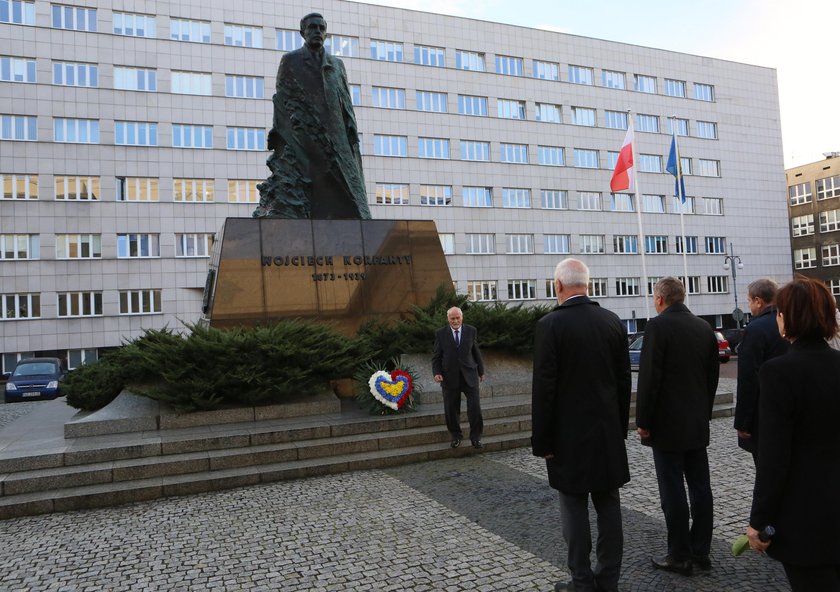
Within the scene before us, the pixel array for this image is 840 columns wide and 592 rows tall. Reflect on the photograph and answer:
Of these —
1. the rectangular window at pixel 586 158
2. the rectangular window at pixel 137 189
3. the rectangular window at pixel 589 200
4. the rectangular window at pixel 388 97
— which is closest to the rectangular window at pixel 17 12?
the rectangular window at pixel 137 189

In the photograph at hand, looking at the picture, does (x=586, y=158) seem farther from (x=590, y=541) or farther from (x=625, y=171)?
(x=590, y=541)

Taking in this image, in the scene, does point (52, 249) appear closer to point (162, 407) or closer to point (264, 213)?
point (264, 213)

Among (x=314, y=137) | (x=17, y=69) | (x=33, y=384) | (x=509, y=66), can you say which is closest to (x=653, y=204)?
(x=509, y=66)

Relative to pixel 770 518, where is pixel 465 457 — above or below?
below

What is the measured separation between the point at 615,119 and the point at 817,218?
91.0ft

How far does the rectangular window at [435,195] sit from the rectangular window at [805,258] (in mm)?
40754

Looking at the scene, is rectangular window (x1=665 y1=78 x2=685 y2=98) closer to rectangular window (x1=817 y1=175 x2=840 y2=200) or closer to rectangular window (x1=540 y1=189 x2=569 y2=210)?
rectangular window (x1=540 y1=189 x2=569 y2=210)

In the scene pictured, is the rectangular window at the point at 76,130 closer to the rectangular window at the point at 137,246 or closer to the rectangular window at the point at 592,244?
the rectangular window at the point at 137,246

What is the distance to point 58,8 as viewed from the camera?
36625 mm

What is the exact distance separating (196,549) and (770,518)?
4.17 meters

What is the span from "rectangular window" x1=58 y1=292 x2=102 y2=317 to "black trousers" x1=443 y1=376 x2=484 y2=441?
33.1m

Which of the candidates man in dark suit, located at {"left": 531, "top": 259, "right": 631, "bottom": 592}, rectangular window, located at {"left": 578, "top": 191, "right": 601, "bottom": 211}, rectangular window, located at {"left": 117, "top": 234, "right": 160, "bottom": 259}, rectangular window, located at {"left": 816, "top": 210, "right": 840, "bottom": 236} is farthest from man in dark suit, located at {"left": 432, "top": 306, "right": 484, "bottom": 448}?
rectangular window, located at {"left": 816, "top": 210, "right": 840, "bottom": 236}

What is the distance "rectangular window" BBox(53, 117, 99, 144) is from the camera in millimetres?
36094

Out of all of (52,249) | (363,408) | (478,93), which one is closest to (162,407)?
(363,408)
